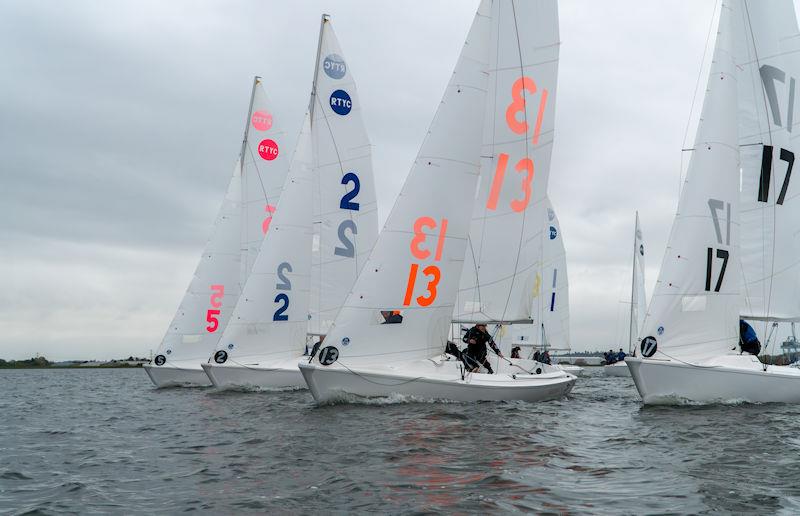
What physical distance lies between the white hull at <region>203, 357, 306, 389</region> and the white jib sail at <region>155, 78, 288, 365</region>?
17.7 feet

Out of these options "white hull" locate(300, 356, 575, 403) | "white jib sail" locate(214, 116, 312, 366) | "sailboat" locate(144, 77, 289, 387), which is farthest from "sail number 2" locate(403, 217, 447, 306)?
"sailboat" locate(144, 77, 289, 387)

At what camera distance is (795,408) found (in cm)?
1458

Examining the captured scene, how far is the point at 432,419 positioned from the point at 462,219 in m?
5.42

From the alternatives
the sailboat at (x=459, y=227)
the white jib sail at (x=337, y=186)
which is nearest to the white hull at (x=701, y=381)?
the sailboat at (x=459, y=227)

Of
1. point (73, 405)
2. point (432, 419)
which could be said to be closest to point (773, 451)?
point (432, 419)

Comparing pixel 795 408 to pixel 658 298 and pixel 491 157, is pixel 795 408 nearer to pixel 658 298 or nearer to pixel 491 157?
pixel 658 298

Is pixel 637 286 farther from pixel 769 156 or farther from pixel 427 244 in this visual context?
pixel 427 244

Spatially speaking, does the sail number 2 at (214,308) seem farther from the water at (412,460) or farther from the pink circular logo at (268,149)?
the water at (412,460)

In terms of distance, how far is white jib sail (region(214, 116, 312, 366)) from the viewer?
20.9m

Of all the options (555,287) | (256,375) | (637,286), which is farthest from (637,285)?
(256,375)

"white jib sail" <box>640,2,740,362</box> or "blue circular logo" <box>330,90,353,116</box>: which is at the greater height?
"blue circular logo" <box>330,90,353,116</box>

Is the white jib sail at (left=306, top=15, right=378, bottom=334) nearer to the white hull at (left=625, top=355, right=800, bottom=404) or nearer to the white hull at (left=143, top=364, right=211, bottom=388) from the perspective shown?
the white hull at (left=143, top=364, right=211, bottom=388)

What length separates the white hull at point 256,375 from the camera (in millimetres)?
20516

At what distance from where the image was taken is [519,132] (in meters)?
17.4
